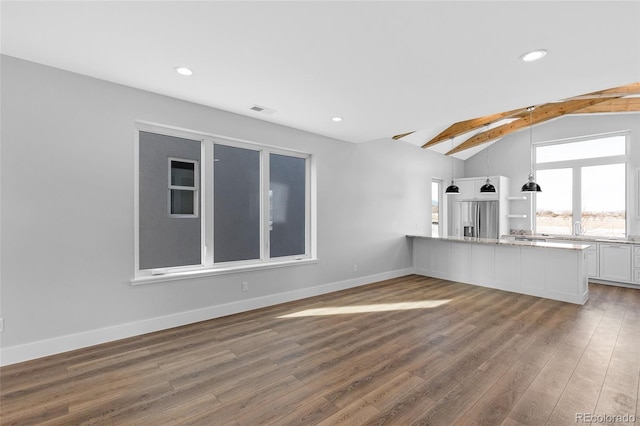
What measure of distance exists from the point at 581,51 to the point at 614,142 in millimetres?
6031

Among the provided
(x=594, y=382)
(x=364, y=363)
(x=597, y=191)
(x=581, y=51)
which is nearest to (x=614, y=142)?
(x=597, y=191)

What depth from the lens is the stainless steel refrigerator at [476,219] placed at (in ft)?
25.3

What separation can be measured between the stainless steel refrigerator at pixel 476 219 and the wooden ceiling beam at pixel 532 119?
153 centimetres

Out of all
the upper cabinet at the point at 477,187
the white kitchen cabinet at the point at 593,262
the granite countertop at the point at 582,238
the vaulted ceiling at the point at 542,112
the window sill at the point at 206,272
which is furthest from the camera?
the upper cabinet at the point at 477,187

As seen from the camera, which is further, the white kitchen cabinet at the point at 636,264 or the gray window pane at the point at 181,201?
the white kitchen cabinet at the point at 636,264

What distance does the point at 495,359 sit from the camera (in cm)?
286

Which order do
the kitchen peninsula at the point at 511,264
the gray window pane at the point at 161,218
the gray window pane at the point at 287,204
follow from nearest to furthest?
the gray window pane at the point at 161,218
the kitchen peninsula at the point at 511,264
the gray window pane at the point at 287,204

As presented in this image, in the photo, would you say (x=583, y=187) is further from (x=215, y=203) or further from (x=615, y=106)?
(x=215, y=203)

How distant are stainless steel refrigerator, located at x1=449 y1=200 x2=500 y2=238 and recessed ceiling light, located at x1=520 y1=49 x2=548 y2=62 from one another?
5.88m

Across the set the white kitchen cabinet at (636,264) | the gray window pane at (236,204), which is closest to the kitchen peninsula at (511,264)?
the white kitchen cabinet at (636,264)

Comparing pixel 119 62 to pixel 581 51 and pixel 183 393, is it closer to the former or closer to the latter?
pixel 183 393

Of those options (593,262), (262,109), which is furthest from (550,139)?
(262,109)

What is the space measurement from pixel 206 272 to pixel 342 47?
302 cm

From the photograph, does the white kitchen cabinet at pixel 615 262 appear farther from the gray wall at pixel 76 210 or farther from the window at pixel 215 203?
the gray wall at pixel 76 210
